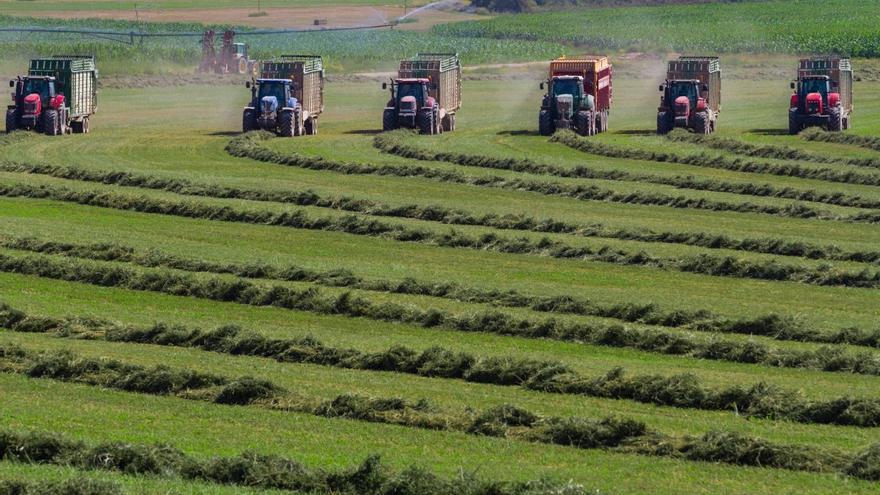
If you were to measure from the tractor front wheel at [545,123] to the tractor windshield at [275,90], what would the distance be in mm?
11262

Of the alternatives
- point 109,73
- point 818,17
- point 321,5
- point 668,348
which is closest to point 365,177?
point 668,348

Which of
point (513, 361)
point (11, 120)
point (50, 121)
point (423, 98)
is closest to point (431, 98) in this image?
point (423, 98)

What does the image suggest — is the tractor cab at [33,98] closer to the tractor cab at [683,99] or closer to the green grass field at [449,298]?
the green grass field at [449,298]

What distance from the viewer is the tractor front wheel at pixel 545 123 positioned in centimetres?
7046

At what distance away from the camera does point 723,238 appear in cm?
4106

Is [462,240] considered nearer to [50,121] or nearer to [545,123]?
[545,123]

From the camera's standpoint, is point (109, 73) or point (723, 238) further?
point (109, 73)

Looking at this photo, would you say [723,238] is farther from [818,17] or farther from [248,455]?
[818,17]

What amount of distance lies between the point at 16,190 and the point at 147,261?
14392 mm

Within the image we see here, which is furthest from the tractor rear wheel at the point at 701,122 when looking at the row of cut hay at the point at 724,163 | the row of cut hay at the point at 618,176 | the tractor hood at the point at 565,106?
the row of cut hay at the point at 618,176

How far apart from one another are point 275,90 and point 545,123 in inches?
468

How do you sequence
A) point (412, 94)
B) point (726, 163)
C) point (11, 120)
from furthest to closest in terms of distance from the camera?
point (412, 94), point (11, 120), point (726, 163)

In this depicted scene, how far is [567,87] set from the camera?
70.9 meters

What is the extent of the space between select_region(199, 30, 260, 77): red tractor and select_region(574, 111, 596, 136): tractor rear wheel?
48.5 metres
